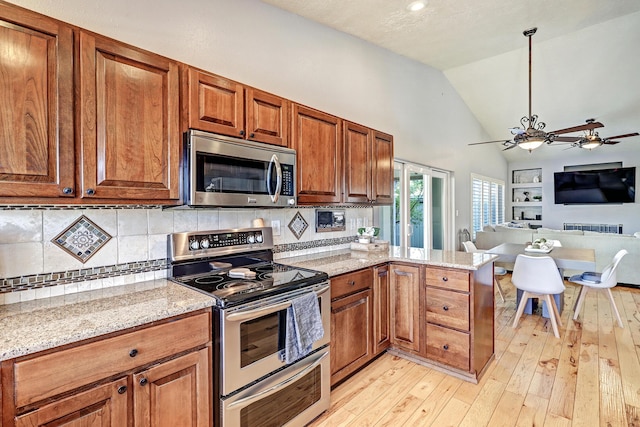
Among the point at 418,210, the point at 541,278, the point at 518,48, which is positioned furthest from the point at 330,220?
the point at 518,48

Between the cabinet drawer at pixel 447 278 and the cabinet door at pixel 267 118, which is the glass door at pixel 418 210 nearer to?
the cabinet drawer at pixel 447 278

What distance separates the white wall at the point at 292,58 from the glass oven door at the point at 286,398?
2.04 meters

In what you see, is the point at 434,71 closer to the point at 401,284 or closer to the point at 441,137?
the point at 441,137

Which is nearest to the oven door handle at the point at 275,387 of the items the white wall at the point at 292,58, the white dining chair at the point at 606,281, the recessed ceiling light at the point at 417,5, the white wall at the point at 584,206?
the white wall at the point at 292,58

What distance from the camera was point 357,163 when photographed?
2.82 meters

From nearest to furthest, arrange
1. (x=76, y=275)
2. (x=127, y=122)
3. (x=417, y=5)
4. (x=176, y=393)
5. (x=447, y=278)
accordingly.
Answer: (x=176, y=393)
(x=127, y=122)
(x=76, y=275)
(x=447, y=278)
(x=417, y=5)

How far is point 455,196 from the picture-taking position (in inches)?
229

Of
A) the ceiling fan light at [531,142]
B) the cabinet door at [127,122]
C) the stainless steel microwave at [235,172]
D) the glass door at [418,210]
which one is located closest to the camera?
the cabinet door at [127,122]

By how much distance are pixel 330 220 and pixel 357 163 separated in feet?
2.02

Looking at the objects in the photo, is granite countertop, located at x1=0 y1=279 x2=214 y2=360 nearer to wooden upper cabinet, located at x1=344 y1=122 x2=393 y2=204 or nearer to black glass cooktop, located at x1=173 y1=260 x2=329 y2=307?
black glass cooktop, located at x1=173 y1=260 x2=329 y2=307

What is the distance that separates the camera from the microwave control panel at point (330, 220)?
2.97 metres

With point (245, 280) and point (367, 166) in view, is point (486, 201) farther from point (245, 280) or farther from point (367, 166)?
point (245, 280)

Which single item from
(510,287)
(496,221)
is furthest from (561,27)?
(496,221)

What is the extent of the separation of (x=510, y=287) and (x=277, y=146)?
4706 mm
